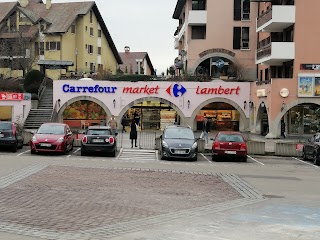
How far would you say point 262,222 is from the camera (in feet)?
37.8

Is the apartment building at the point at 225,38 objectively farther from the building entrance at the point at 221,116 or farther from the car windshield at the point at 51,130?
the car windshield at the point at 51,130

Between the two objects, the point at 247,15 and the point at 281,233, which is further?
the point at 247,15

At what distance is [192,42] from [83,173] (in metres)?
36.2

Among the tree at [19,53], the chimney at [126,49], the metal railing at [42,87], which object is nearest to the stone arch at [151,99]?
the metal railing at [42,87]

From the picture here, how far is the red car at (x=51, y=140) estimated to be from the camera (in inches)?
1059

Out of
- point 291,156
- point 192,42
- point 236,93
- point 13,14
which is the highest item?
point 13,14

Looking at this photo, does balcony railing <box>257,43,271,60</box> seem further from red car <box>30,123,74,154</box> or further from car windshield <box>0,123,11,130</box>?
car windshield <box>0,123,11,130</box>

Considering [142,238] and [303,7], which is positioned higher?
[303,7]

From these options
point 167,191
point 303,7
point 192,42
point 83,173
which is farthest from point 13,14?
point 167,191

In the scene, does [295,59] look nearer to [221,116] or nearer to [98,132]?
[221,116]

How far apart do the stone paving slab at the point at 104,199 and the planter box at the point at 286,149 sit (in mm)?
11348

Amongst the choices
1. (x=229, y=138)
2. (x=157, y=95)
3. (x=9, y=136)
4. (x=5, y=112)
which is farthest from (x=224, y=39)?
(x=9, y=136)

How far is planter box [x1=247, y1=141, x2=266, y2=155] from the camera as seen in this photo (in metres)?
30.6

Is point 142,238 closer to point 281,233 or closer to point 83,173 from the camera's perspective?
point 281,233
